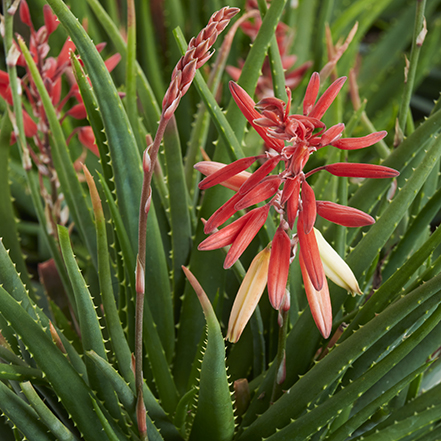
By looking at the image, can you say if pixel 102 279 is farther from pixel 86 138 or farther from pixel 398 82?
pixel 398 82

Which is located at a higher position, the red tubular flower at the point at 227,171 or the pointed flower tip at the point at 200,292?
the red tubular flower at the point at 227,171

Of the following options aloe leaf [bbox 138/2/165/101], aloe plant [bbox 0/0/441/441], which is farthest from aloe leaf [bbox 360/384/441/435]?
aloe leaf [bbox 138/2/165/101]

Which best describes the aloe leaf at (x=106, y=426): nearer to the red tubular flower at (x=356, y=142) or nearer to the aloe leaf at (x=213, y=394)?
the aloe leaf at (x=213, y=394)

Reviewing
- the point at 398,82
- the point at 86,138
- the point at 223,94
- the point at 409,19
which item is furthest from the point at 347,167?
the point at 409,19

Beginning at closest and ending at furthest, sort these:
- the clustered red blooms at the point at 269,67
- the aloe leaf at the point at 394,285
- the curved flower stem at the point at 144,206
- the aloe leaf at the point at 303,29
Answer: the curved flower stem at the point at 144,206, the aloe leaf at the point at 394,285, the clustered red blooms at the point at 269,67, the aloe leaf at the point at 303,29

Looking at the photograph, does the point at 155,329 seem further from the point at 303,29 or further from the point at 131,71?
the point at 303,29

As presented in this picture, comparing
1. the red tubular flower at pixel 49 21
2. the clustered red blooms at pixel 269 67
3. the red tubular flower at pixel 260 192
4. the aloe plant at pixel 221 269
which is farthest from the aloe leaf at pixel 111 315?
the clustered red blooms at pixel 269 67
